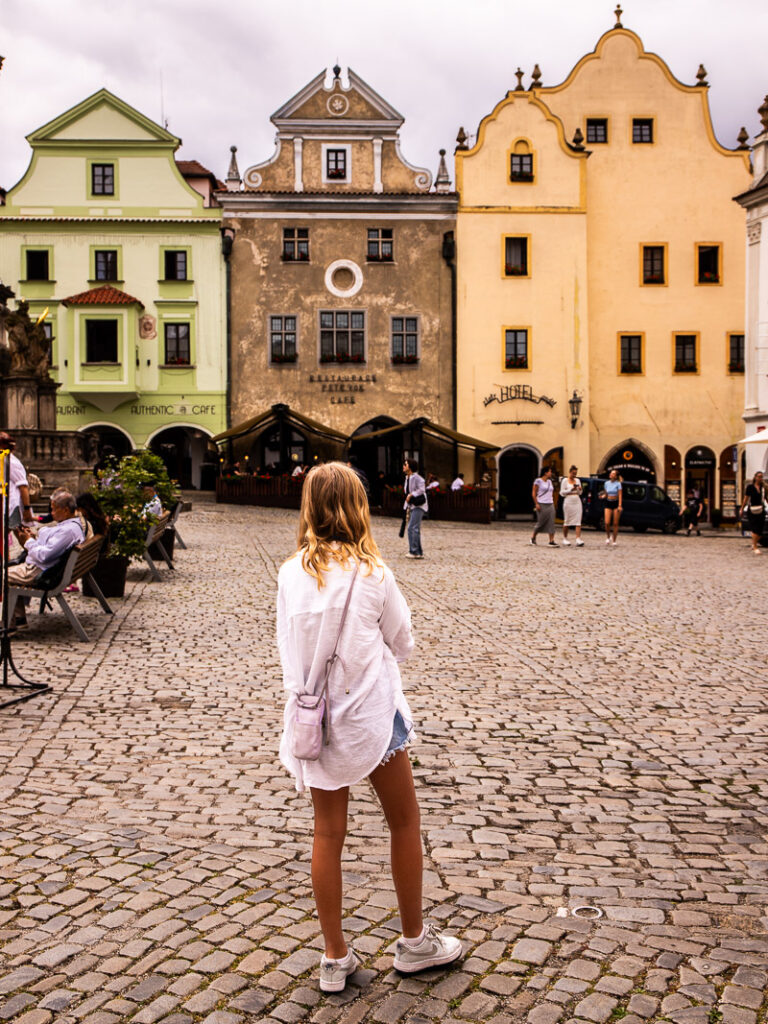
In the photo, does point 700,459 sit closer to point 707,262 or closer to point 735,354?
point 735,354

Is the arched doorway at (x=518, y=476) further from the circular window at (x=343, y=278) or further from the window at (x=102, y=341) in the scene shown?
the window at (x=102, y=341)

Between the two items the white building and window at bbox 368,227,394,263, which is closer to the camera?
the white building

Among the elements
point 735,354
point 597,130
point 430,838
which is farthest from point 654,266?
point 430,838

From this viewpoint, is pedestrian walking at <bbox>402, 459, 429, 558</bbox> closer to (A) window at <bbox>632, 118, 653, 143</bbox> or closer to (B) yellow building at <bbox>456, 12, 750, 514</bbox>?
(B) yellow building at <bbox>456, 12, 750, 514</bbox>

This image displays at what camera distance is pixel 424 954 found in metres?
3.58

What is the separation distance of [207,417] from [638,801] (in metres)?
36.4

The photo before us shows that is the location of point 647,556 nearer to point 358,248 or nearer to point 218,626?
point 218,626

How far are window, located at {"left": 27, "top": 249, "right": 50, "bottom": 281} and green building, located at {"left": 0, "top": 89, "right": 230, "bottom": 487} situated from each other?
37mm

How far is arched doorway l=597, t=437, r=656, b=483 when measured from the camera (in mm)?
41938

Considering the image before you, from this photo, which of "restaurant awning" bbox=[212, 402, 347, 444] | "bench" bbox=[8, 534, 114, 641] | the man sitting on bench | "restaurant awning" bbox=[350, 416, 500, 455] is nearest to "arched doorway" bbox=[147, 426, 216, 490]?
"restaurant awning" bbox=[212, 402, 347, 444]

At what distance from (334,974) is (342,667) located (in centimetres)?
98

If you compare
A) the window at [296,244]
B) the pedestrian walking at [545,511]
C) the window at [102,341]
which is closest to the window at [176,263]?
the window at [102,341]

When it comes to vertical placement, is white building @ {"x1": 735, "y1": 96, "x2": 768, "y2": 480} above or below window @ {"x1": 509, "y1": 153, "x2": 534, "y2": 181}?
below

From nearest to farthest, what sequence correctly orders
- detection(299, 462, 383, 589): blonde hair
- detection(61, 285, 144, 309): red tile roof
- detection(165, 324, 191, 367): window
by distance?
detection(299, 462, 383, 589): blonde hair → detection(61, 285, 144, 309): red tile roof → detection(165, 324, 191, 367): window
